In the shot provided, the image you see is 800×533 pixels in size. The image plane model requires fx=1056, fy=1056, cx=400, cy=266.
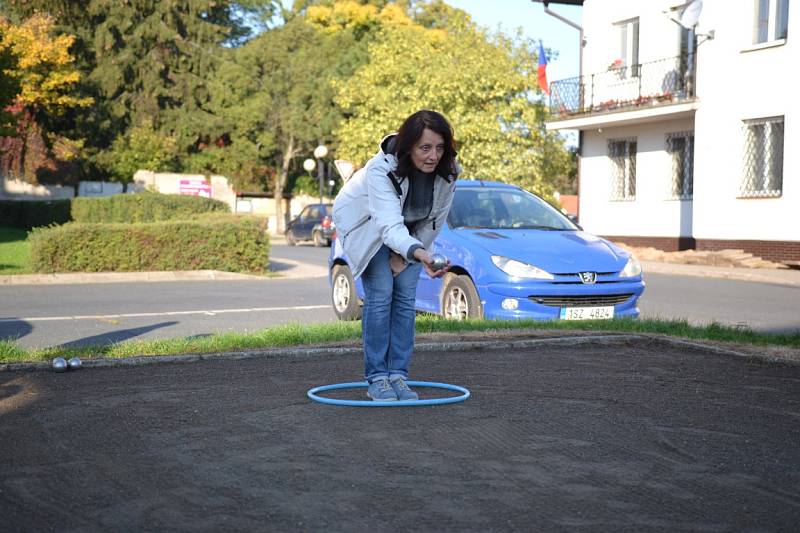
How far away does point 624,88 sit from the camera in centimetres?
3114

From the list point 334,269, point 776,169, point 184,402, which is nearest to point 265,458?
point 184,402

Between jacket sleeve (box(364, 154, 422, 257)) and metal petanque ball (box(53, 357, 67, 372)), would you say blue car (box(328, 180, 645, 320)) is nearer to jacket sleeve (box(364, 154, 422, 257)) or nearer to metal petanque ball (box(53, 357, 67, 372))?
metal petanque ball (box(53, 357, 67, 372))

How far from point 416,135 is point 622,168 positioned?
27.1 metres

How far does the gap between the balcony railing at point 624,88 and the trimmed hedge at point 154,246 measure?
1241 centimetres

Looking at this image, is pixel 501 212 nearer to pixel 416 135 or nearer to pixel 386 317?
pixel 386 317

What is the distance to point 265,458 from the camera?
4598 mm

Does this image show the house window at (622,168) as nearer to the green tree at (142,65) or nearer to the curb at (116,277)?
the curb at (116,277)

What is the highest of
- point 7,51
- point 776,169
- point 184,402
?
point 7,51

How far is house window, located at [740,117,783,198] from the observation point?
25359mm

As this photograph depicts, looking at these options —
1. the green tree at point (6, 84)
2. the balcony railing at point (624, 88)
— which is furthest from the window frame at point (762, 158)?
the green tree at point (6, 84)

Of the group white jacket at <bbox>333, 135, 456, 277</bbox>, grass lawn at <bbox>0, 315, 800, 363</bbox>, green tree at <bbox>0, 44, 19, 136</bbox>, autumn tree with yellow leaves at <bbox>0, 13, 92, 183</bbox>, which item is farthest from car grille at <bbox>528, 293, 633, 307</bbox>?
autumn tree with yellow leaves at <bbox>0, 13, 92, 183</bbox>

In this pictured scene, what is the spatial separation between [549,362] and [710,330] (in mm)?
2375

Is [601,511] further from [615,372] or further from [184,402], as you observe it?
[615,372]

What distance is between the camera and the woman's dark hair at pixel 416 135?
581 centimetres
